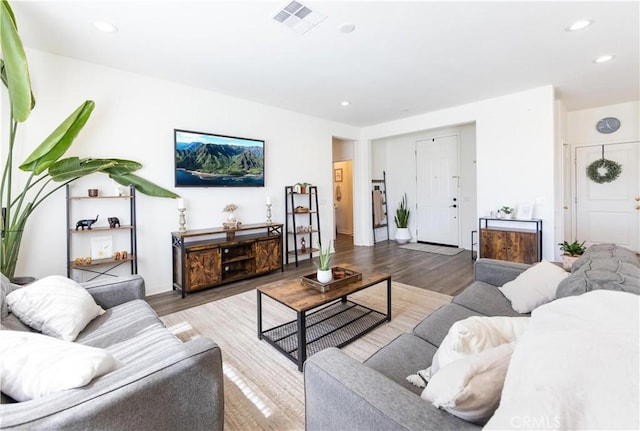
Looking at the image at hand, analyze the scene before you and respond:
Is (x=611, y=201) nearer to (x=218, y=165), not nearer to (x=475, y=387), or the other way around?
(x=475, y=387)

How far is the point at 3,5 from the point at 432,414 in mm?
3540

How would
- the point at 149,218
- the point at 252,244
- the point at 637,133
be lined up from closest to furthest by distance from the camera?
1. the point at 149,218
2. the point at 252,244
3. the point at 637,133

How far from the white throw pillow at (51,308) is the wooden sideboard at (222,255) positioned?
1.78 meters

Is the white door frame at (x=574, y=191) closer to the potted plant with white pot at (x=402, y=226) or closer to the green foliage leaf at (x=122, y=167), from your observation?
the potted plant with white pot at (x=402, y=226)

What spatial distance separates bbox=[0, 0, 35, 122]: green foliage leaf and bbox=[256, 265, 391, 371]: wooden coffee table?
7.69 feet

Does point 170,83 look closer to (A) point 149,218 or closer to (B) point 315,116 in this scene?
(A) point 149,218

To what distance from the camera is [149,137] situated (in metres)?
3.57

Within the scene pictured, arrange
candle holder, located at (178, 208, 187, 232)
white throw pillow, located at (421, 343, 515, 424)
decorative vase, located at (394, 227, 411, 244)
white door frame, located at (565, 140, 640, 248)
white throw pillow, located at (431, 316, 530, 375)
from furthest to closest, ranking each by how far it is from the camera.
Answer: decorative vase, located at (394, 227, 411, 244) < white door frame, located at (565, 140, 640, 248) < candle holder, located at (178, 208, 187, 232) < white throw pillow, located at (431, 316, 530, 375) < white throw pillow, located at (421, 343, 515, 424)

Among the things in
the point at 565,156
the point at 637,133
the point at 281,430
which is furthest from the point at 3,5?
the point at 637,133

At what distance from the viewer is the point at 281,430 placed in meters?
1.49

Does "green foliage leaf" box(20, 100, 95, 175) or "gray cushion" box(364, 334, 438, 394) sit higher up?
"green foliage leaf" box(20, 100, 95, 175)

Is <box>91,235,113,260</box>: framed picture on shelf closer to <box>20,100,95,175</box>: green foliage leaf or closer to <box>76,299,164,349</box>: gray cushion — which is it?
<box>20,100,95,175</box>: green foliage leaf

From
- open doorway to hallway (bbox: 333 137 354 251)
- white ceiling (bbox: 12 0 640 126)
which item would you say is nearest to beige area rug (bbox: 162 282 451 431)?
white ceiling (bbox: 12 0 640 126)

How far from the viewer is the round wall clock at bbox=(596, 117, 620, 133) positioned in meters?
5.09
